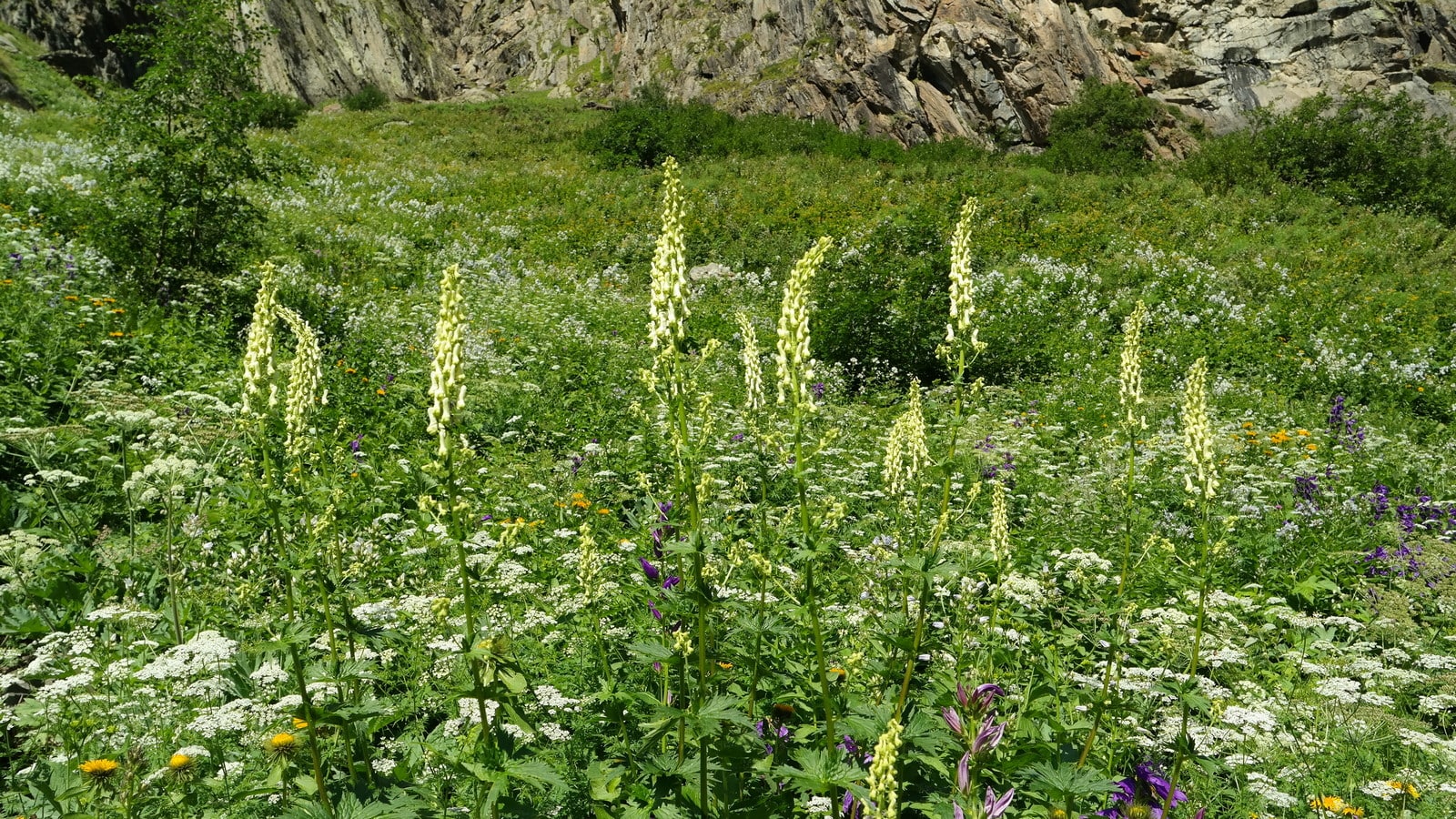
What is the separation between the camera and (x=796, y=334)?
268cm

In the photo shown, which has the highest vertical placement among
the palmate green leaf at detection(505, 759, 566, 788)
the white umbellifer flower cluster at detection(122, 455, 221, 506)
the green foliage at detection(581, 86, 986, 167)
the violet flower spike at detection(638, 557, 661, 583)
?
the green foliage at detection(581, 86, 986, 167)

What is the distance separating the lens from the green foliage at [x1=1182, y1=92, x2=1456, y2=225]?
24703 mm

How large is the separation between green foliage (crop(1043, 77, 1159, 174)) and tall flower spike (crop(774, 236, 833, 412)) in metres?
30.5

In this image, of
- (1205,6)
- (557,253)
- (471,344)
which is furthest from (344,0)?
(471,344)

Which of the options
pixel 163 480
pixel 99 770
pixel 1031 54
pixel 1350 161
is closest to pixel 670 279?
pixel 99 770

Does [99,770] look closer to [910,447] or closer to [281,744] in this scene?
[281,744]

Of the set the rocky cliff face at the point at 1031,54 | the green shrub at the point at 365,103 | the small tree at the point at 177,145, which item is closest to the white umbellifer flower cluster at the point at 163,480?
the small tree at the point at 177,145

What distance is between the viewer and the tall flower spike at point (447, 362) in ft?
7.66

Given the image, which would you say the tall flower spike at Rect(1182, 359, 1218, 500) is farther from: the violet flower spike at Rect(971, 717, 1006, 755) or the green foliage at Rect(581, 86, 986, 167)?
the green foliage at Rect(581, 86, 986, 167)

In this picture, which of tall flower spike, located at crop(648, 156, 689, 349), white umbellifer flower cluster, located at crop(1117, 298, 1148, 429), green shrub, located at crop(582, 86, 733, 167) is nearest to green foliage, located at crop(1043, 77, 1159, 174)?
green shrub, located at crop(582, 86, 733, 167)

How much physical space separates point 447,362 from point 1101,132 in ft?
120

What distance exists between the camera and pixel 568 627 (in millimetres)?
4059

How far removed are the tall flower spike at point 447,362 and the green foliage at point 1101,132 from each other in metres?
31.2

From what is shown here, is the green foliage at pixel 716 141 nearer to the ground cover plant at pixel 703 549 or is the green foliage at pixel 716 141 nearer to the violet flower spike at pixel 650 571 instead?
the ground cover plant at pixel 703 549
